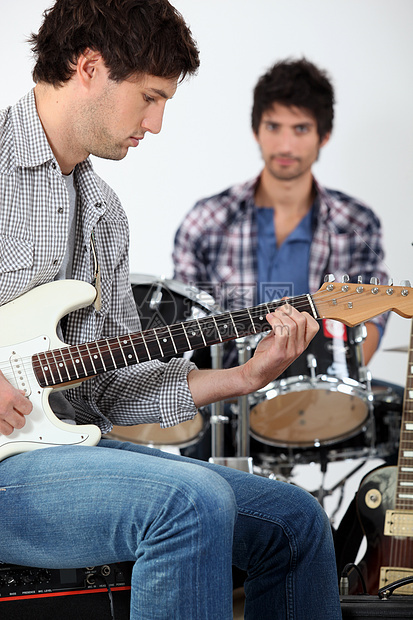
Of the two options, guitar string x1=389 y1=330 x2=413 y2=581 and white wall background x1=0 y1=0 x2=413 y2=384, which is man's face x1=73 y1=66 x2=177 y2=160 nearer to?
guitar string x1=389 y1=330 x2=413 y2=581

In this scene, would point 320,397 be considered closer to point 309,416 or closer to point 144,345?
point 309,416

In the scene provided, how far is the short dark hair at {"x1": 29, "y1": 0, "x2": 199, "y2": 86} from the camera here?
1371mm

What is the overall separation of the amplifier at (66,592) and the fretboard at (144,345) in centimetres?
32

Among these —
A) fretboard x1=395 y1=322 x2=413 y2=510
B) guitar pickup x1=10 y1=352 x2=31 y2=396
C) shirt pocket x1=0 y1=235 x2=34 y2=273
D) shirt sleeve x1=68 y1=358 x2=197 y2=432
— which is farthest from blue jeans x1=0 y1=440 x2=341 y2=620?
fretboard x1=395 y1=322 x2=413 y2=510

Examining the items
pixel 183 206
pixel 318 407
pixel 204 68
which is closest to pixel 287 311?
pixel 318 407

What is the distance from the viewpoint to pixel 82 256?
150 centimetres

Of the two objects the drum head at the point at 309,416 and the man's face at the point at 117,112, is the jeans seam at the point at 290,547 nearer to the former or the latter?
the man's face at the point at 117,112

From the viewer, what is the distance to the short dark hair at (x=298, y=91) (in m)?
2.96

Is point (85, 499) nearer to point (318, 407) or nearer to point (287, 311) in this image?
point (287, 311)

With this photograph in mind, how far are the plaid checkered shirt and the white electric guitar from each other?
3 centimetres

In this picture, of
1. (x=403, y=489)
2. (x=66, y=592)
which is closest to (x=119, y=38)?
(x=66, y=592)

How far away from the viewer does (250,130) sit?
117 inches

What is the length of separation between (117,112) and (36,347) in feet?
1.56

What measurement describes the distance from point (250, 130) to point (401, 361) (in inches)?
44.0
